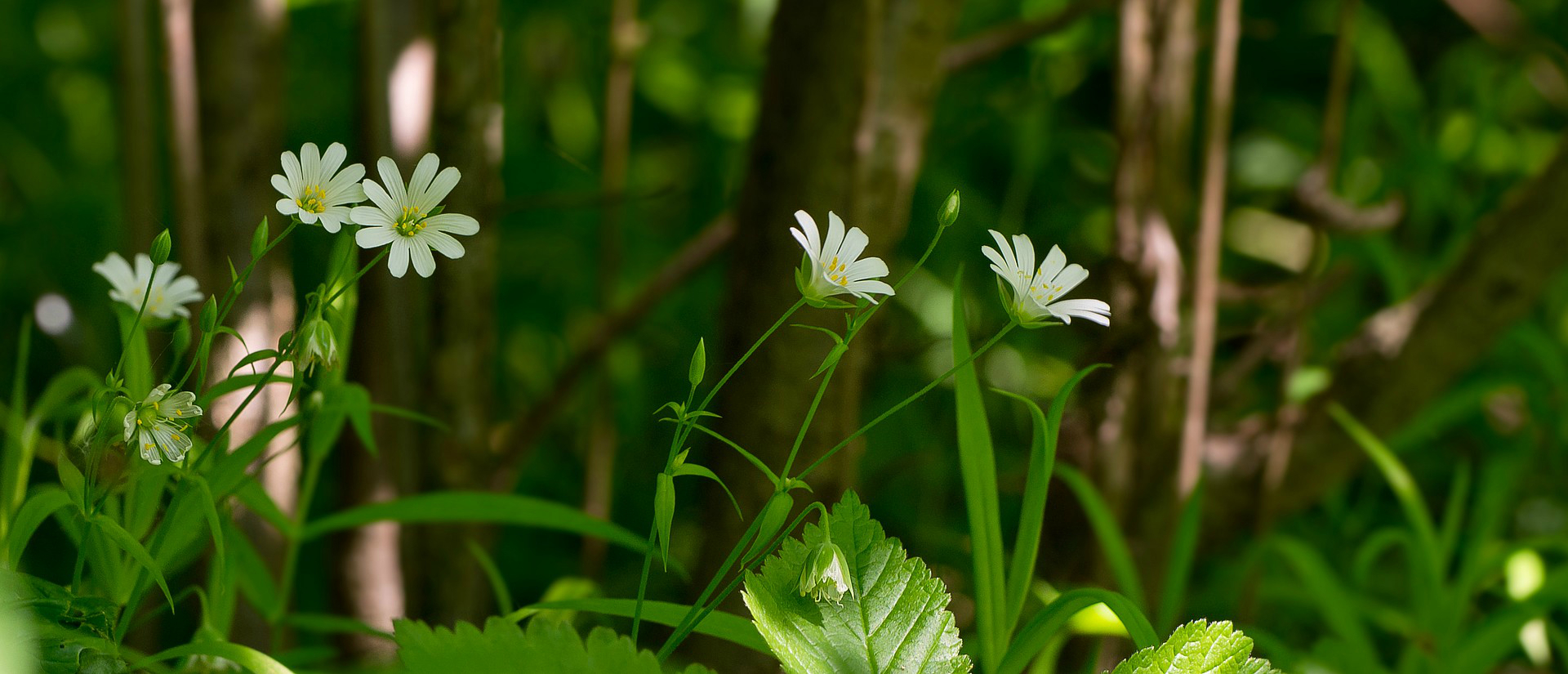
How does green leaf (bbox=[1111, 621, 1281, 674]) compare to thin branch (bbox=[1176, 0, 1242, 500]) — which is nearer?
green leaf (bbox=[1111, 621, 1281, 674])

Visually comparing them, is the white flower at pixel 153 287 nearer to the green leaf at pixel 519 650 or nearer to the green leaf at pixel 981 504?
the green leaf at pixel 519 650

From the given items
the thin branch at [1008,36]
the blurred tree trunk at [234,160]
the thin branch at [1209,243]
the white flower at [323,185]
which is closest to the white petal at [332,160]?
the white flower at [323,185]

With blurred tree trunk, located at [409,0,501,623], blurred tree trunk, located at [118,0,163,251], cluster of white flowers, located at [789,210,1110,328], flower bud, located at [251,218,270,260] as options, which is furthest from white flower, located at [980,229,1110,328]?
blurred tree trunk, located at [118,0,163,251]

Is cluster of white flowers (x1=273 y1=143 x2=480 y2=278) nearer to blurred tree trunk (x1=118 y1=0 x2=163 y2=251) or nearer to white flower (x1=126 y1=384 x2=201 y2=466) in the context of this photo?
white flower (x1=126 y1=384 x2=201 y2=466)

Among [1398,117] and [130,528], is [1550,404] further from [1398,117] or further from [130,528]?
[130,528]

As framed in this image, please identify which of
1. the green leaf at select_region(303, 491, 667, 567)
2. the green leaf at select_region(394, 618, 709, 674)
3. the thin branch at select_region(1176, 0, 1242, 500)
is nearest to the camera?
the green leaf at select_region(394, 618, 709, 674)

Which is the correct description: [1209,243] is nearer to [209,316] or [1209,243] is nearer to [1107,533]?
[1107,533]

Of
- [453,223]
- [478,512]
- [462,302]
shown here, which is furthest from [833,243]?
[462,302]
